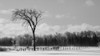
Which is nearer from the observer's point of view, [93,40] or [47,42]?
[93,40]

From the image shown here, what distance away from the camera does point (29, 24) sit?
150 feet

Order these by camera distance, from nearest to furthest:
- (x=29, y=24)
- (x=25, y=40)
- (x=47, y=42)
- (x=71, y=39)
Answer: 1. (x=29, y=24)
2. (x=71, y=39)
3. (x=47, y=42)
4. (x=25, y=40)

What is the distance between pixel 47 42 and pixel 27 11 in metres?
114

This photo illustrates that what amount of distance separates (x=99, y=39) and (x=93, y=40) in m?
8.57

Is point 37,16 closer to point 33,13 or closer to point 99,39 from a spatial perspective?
point 33,13

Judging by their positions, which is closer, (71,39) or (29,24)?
(29,24)

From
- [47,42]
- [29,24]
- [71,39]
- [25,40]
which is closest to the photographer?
[29,24]

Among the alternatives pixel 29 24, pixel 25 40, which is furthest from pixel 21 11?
pixel 25 40

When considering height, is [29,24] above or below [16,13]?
below

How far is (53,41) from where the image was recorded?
149 metres

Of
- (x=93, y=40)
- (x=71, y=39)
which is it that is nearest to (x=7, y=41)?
(x=71, y=39)

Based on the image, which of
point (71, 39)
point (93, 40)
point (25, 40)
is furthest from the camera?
point (25, 40)

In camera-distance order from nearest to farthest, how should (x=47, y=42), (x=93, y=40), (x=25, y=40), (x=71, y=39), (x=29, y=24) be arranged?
1. (x=29, y=24)
2. (x=93, y=40)
3. (x=71, y=39)
4. (x=47, y=42)
5. (x=25, y=40)

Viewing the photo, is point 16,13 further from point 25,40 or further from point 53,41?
point 25,40
